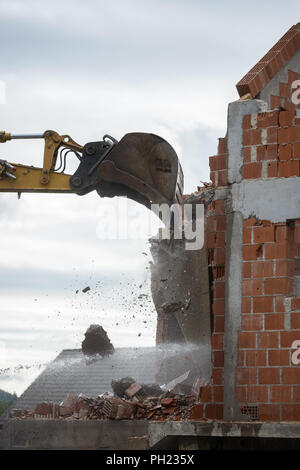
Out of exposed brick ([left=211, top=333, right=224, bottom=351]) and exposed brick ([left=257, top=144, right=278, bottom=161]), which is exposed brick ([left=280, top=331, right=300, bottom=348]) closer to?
exposed brick ([left=211, top=333, right=224, bottom=351])

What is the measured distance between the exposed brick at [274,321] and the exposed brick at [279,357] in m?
0.23

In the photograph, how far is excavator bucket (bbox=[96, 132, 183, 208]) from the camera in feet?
34.5

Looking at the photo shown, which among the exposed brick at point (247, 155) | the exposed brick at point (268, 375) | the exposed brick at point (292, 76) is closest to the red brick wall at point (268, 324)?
the exposed brick at point (268, 375)

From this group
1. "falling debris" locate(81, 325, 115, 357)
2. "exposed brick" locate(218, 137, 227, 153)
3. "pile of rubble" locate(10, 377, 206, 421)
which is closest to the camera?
"exposed brick" locate(218, 137, 227, 153)

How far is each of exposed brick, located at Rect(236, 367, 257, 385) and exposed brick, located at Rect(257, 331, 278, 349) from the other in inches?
10.0

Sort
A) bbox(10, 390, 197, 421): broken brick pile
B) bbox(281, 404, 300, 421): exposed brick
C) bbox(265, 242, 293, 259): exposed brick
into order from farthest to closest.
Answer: bbox(10, 390, 197, 421): broken brick pile, bbox(265, 242, 293, 259): exposed brick, bbox(281, 404, 300, 421): exposed brick

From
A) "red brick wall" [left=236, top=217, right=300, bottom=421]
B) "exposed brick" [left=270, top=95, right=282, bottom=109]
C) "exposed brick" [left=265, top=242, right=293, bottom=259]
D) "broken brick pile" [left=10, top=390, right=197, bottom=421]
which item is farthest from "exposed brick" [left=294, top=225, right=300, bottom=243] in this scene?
"broken brick pile" [left=10, top=390, right=197, bottom=421]

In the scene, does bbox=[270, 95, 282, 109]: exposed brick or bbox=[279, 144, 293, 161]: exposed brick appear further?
bbox=[270, 95, 282, 109]: exposed brick

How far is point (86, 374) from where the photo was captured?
19672 millimetres

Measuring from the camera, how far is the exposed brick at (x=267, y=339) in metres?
8.41

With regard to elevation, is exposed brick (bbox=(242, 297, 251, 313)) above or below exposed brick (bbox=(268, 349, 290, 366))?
above

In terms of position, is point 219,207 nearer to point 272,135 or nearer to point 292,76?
point 272,135

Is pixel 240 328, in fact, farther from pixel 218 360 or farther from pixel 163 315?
pixel 163 315

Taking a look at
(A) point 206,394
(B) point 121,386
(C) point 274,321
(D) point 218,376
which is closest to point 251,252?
(C) point 274,321
